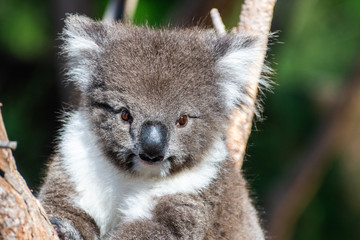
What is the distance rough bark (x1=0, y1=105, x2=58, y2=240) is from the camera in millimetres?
2029

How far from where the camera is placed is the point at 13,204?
6.73ft

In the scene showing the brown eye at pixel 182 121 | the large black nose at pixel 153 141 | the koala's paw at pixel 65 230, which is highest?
the brown eye at pixel 182 121

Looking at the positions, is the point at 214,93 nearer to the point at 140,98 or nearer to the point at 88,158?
the point at 140,98

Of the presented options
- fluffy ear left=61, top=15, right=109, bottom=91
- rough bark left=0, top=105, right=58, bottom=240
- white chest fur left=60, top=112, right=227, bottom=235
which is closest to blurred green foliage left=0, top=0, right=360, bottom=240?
fluffy ear left=61, top=15, right=109, bottom=91

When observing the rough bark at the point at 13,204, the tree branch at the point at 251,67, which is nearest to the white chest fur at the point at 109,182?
the tree branch at the point at 251,67

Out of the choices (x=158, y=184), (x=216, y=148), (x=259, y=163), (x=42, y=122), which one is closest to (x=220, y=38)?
(x=216, y=148)

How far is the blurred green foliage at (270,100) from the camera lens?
285 inches

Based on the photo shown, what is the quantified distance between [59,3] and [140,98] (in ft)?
12.5

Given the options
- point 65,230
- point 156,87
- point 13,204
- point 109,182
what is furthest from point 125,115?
point 13,204

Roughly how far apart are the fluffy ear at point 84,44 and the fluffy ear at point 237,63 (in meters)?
0.61

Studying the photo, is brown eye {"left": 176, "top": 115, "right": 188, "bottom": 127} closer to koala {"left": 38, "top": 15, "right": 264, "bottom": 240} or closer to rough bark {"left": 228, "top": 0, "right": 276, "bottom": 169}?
koala {"left": 38, "top": 15, "right": 264, "bottom": 240}

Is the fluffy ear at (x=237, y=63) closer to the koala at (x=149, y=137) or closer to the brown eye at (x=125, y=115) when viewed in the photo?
the koala at (x=149, y=137)

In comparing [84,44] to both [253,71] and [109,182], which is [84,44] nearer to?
[109,182]

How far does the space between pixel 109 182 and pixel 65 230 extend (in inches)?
14.9
